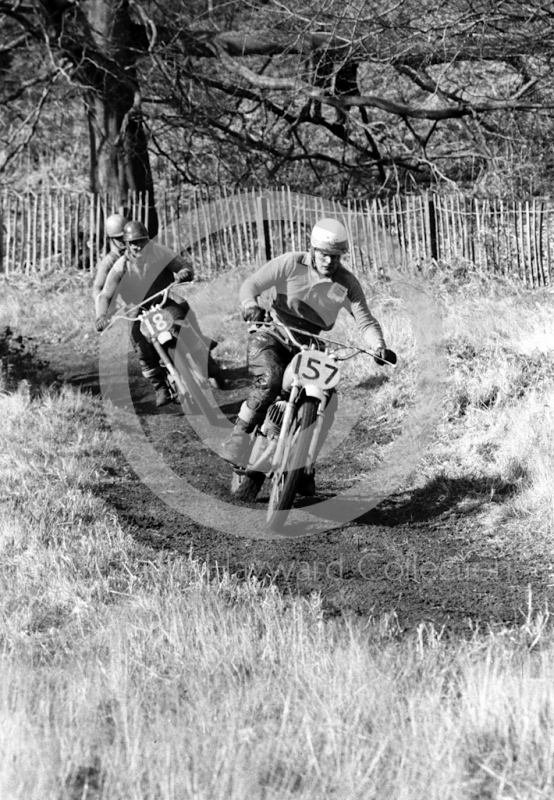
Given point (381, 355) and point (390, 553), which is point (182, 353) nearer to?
point (381, 355)

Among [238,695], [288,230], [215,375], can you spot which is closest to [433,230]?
[288,230]

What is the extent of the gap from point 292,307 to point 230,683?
334cm

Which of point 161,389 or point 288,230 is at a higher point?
point 288,230

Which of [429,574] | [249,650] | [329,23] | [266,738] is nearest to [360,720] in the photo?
[266,738]

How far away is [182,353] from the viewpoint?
9.00m

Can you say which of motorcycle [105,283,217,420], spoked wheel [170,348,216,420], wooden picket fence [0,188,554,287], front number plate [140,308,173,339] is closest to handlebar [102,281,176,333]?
motorcycle [105,283,217,420]

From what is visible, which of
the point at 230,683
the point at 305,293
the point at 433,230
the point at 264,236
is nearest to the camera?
the point at 230,683

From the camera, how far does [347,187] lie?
1875cm

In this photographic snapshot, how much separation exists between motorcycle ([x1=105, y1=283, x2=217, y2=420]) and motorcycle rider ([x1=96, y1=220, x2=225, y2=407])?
0.14 feet

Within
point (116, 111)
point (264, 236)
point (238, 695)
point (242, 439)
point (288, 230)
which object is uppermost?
point (116, 111)

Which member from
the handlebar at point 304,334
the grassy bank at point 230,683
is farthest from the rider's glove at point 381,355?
the grassy bank at point 230,683

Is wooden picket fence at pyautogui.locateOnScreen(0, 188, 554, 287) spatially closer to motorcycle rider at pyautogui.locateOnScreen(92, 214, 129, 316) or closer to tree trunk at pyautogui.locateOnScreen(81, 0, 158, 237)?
tree trunk at pyautogui.locateOnScreen(81, 0, 158, 237)

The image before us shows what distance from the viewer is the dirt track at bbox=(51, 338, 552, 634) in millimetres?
4930

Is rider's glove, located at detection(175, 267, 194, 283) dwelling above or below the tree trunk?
below
